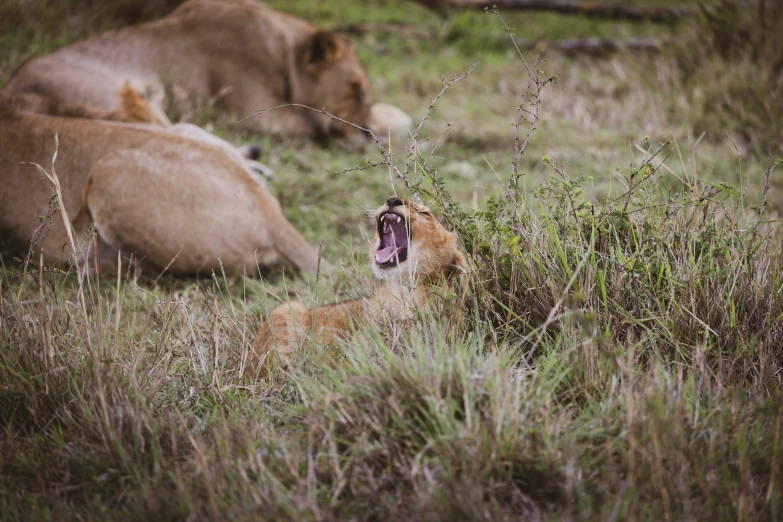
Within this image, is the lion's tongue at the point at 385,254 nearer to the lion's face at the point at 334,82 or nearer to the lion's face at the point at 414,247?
the lion's face at the point at 414,247

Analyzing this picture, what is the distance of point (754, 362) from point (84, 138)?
3.08 metres

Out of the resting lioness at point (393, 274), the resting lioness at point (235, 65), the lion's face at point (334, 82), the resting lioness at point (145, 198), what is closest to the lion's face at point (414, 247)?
the resting lioness at point (393, 274)

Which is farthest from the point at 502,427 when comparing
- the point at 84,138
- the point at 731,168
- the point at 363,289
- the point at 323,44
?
the point at 323,44

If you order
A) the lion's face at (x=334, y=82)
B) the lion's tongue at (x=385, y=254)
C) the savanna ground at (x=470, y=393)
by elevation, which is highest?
the lion's face at (x=334, y=82)

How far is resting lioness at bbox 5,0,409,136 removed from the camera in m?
4.79

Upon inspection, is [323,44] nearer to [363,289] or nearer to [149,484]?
[363,289]

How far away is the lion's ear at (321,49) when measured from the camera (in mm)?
5641

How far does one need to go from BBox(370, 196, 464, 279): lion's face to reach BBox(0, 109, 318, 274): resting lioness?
1.07 m

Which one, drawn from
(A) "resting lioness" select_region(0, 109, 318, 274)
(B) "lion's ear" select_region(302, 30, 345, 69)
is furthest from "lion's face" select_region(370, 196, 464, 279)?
(B) "lion's ear" select_region(302, 30, 345, 69)

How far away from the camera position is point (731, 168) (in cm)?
505

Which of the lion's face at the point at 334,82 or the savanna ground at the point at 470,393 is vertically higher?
the lion's face at the point at 334,82

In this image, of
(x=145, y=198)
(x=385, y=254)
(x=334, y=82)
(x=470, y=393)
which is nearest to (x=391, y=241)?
(x=385, y=254)

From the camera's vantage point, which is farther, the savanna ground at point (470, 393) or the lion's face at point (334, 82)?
the lion's face at point (334, 82)

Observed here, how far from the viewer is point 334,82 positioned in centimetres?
580
